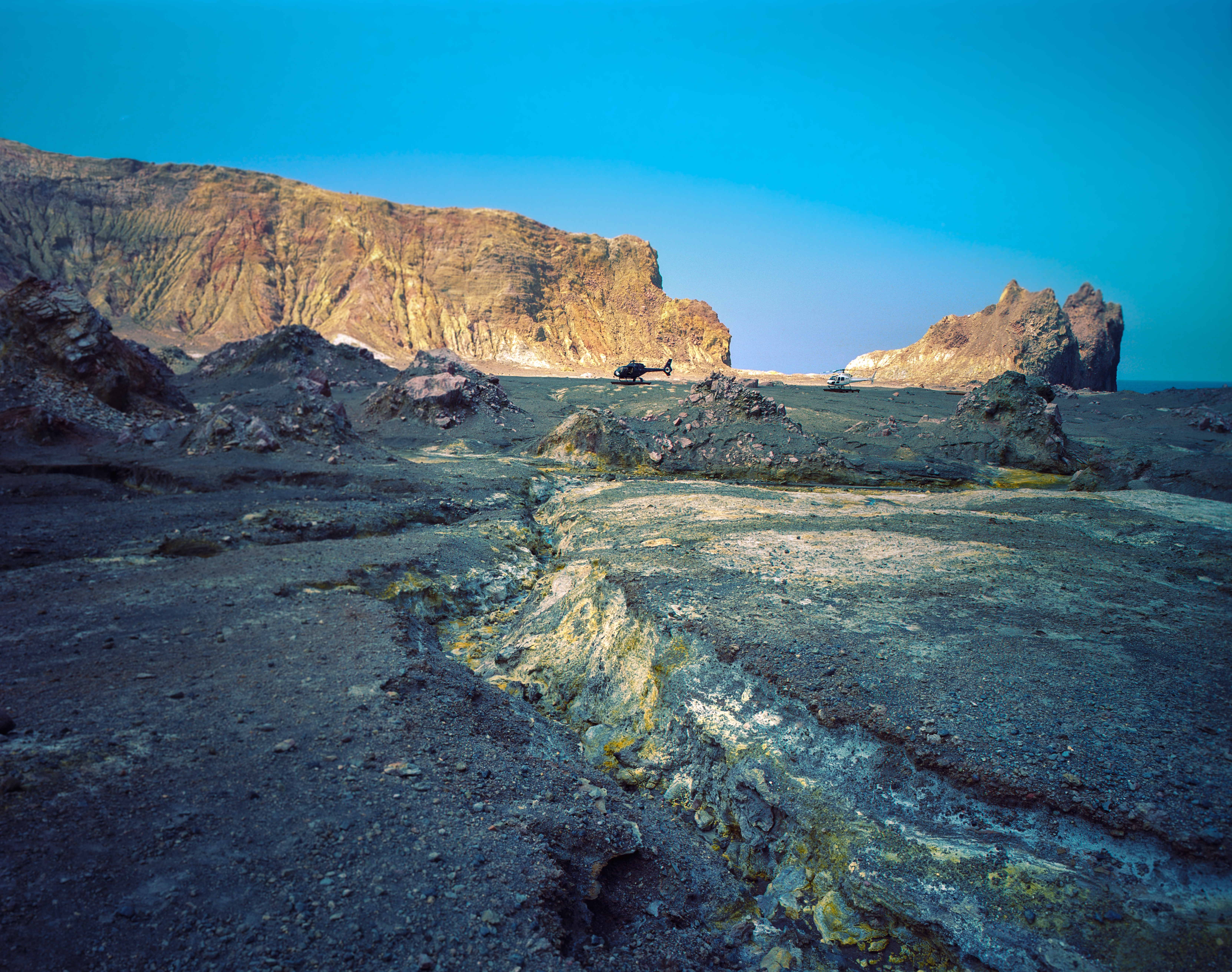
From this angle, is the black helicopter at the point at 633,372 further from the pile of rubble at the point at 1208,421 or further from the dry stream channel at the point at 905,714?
the dry stream channel at the point at 905,714

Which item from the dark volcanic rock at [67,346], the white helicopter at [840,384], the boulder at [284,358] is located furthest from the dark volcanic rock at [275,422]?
the white helicopter at [840,384]

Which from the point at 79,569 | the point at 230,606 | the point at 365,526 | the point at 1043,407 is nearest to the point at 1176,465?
the point at 1043,407

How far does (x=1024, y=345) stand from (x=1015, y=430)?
33.8 m

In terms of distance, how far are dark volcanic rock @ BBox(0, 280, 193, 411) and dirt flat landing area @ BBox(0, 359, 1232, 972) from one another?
6.78 metres

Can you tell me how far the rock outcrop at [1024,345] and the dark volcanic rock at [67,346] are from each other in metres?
42.3

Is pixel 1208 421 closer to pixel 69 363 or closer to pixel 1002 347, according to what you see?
pixel 1002 347

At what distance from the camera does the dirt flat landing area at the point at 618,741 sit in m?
2.53

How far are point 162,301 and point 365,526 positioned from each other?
68.0 meters

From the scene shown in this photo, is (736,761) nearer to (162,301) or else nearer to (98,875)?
(98,875)

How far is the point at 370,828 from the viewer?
9.66ft

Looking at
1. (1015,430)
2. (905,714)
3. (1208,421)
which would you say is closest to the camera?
(905,714)

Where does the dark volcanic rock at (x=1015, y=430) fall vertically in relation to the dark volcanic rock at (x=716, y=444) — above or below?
above

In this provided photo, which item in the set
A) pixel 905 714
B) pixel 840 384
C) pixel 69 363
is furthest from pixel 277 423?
pixel 840 384

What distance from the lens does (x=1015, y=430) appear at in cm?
1470
